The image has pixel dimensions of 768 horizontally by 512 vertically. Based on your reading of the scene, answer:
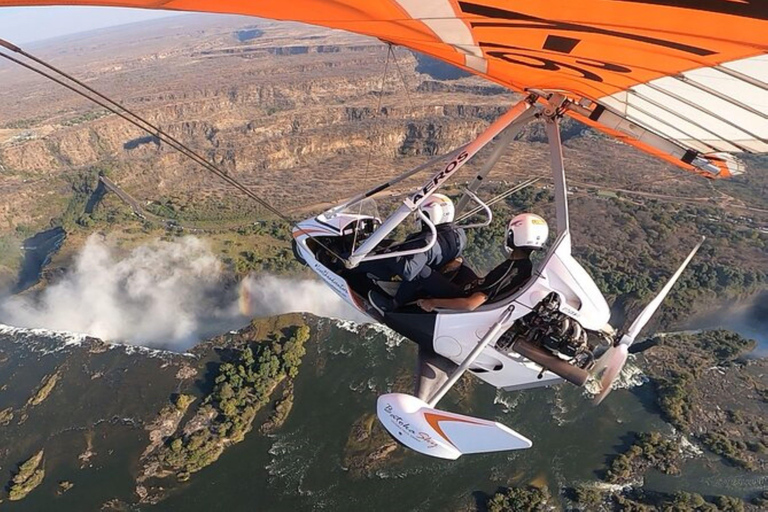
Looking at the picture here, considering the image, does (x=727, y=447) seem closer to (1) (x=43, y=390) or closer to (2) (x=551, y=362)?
(2) (x=551, y=362)

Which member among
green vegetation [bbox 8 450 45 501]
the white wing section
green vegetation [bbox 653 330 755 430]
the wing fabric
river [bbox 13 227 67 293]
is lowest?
green vegetation [bbox 8 450 45 501]

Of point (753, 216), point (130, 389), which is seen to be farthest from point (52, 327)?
point (753, 216)

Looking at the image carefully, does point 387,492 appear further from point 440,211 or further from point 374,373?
point 440,211

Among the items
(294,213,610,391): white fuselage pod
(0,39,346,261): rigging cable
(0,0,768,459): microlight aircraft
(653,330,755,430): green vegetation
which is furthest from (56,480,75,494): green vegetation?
(653,330,755,430): green vegetation

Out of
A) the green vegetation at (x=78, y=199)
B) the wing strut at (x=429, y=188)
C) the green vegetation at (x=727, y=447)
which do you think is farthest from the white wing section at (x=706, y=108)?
the green vegetation at (x=78, y=199)

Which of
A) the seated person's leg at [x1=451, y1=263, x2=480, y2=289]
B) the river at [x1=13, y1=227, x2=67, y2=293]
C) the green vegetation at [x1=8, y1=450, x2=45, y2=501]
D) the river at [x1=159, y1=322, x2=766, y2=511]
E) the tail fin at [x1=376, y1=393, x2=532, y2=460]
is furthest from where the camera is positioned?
the river at [x1=13, y1=227, x2=67, y2=293]

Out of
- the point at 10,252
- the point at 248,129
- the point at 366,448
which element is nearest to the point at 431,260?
the point at 366,448

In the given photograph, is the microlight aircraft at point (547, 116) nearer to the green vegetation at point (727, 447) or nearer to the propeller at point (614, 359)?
the propeller at point (614, 359)

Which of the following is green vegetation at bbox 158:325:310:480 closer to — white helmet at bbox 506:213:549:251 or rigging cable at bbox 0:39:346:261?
rigging cable at bbox 0:39:346:261
